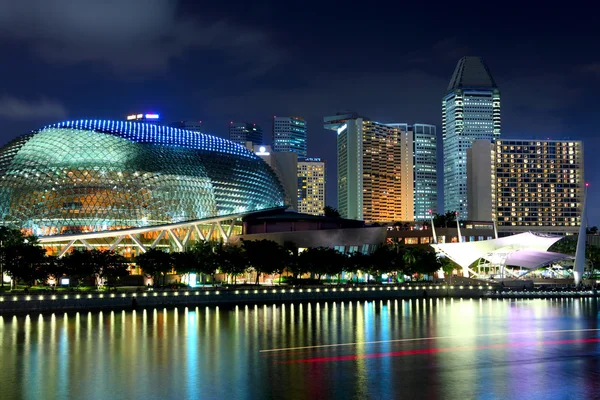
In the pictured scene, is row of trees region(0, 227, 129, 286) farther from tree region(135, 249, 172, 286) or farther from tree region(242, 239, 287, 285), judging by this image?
tree region(242, 239, 287, 285)

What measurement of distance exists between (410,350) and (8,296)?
122 ft

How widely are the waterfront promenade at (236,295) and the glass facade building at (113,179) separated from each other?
85.9 ft

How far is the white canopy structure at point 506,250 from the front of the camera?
336ft

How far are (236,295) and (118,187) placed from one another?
102 ft

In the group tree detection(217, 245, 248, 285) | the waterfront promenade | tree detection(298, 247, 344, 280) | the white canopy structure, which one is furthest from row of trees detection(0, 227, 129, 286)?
the white canopy structure

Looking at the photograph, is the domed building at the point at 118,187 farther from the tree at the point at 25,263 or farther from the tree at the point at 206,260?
the tree at the point at 25,263

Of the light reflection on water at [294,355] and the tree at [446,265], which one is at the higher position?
the tree at [446,265]

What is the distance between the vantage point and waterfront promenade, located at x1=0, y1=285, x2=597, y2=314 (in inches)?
2437

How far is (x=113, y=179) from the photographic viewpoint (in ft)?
314

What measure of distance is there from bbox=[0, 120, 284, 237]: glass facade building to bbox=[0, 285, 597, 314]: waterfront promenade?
1031 inches

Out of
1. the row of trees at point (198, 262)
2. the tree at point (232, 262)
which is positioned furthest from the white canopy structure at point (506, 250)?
the tree at point (232, 262)

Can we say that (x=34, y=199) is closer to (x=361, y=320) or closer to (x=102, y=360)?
(x=361, y=320)

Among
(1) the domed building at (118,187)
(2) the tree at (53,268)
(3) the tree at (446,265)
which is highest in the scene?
(1) the domed building at (118,187)

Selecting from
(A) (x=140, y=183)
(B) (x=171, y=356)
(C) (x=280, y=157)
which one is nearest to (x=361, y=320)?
(B) (x=171, y=356)
